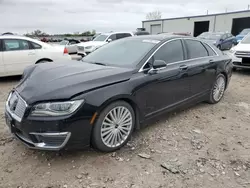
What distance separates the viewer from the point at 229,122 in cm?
412

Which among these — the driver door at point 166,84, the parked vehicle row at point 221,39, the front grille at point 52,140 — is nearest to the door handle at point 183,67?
the driver door at point 166,84

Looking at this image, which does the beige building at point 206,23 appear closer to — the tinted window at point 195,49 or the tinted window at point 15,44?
the tinted window at point 195,49

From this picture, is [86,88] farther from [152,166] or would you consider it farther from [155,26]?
[155,26]

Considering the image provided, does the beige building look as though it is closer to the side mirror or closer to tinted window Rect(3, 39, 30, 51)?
tinted window Rect(3, 39, 30, 51)

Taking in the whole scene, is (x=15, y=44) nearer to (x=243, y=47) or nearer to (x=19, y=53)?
(x=19, y=53)

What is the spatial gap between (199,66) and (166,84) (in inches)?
40.9

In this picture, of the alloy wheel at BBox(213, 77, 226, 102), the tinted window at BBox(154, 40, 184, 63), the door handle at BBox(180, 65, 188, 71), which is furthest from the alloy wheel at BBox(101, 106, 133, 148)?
the alloy wheel at BBox(213, 77, 226, 102)

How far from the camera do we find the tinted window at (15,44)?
21.6 feet

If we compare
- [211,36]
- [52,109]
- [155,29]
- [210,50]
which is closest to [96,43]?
[210,50]

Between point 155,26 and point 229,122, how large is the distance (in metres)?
38.3

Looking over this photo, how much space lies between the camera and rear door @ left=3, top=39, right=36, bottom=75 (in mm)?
6559

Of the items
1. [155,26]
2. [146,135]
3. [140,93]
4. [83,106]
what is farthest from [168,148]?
[155,26]

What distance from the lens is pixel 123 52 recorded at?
3791 millimetres

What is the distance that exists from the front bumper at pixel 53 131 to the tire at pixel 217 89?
10.3ft
